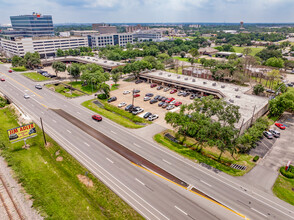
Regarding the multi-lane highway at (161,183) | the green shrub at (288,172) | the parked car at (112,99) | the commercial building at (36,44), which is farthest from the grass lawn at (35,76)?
the green shrub at (288,172)

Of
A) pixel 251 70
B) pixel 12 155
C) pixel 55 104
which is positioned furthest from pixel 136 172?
pixel 251 70

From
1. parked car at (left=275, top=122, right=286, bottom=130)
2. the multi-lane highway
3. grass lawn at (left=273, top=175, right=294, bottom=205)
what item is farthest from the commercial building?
grass lawn at (left=273, top=175, right=294, bottom=205)

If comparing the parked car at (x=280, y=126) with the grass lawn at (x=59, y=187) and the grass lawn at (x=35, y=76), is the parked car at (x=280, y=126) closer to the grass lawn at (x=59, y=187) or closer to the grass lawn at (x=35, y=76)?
the grass lawn at (x=59, y=187)

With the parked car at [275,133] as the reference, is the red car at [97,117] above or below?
above

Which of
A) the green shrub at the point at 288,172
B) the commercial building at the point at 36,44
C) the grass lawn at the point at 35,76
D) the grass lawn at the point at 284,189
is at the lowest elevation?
the grass lawn at the point at 284,189

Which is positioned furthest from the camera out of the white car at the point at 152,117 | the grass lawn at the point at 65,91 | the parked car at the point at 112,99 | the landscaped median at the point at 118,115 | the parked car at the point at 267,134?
the grass lawn at the point at 65,91

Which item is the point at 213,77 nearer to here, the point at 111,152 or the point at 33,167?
the point at 111,152

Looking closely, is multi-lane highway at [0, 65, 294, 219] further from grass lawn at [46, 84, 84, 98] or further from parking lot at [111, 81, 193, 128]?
grass lawn at [46, 84, 84, 98]
